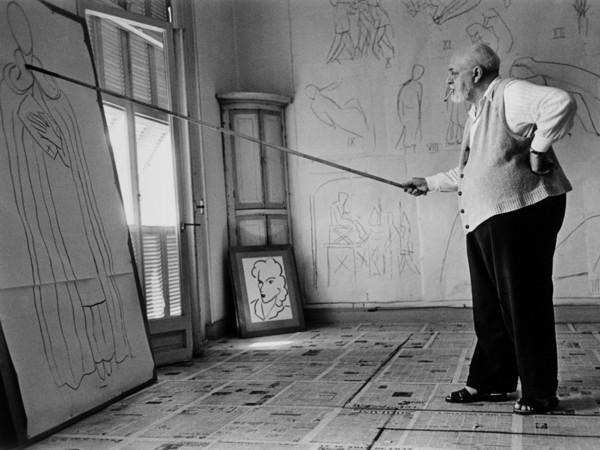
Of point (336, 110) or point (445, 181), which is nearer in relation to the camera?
point (445, 181)

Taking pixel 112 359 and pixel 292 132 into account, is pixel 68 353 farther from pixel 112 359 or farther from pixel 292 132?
pixel 292 132

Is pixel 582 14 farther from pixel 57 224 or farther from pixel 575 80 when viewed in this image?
pixel 57 224

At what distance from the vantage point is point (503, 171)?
107 inches

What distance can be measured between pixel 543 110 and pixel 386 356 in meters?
2.20

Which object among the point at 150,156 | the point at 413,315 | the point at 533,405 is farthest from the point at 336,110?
the point at 533,405

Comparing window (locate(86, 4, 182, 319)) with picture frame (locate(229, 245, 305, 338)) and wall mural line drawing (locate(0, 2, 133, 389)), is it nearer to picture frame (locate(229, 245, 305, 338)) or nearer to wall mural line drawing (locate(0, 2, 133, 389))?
wall mural line drawing (locate(0, 2, 133, 389))

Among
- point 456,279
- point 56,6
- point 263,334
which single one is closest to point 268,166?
point 263,334

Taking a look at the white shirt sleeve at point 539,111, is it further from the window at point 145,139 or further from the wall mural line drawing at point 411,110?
the wall mural line drawing at point 411,110

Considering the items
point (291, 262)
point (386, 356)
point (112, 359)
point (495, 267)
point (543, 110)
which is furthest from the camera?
point (291, 262)

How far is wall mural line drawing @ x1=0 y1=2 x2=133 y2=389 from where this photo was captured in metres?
2.85

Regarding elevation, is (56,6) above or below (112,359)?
above

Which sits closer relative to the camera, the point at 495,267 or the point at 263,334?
the point at 495,267

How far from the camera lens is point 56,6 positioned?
3381mm

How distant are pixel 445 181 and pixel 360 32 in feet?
10.0
